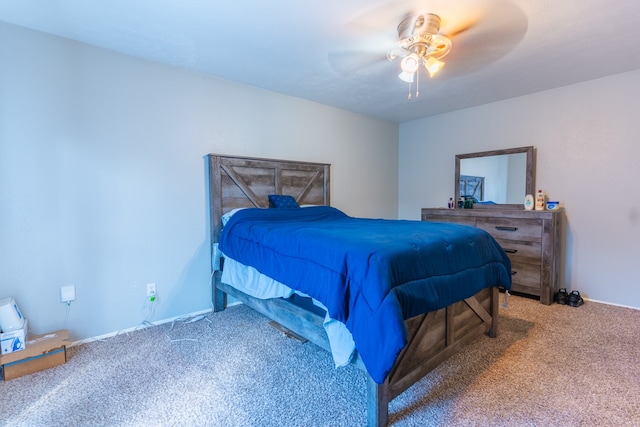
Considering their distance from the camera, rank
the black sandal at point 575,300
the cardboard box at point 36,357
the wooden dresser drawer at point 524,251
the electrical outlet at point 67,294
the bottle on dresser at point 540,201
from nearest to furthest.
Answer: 1. the cardboard box at point 36,357
2. the electrical outlet at point 67,294
3. the black sandal at point 575,300
4. the wooden dresser drawer at point 524,251
5. the bottle on dresser at point 540,201

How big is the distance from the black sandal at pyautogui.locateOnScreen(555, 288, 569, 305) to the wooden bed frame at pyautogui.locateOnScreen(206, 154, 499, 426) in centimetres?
138

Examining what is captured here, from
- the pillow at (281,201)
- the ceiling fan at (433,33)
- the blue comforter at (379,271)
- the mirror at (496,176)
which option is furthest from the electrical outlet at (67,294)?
the mirror at (496,176)

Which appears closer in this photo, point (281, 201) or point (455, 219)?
point (281, 201)

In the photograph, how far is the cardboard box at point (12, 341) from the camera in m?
1.89

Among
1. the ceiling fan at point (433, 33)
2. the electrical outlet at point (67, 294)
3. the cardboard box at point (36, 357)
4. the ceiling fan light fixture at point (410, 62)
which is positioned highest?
the ceiling fan at point (433, 33)

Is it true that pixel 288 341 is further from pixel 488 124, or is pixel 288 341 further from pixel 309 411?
pixel 488 124

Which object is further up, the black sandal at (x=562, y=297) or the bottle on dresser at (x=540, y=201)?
the bottle on dresser at (x=540, y=201)

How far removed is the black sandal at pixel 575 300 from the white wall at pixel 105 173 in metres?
3.53

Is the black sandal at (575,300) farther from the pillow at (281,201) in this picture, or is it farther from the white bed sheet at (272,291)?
the pillow at (281,201)

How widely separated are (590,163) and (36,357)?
499 cm

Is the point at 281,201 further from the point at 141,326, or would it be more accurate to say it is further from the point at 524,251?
the point at 524,251

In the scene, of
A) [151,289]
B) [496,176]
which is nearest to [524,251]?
[496,176]

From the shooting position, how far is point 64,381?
6.05 ft

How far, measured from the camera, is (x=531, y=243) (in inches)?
127
